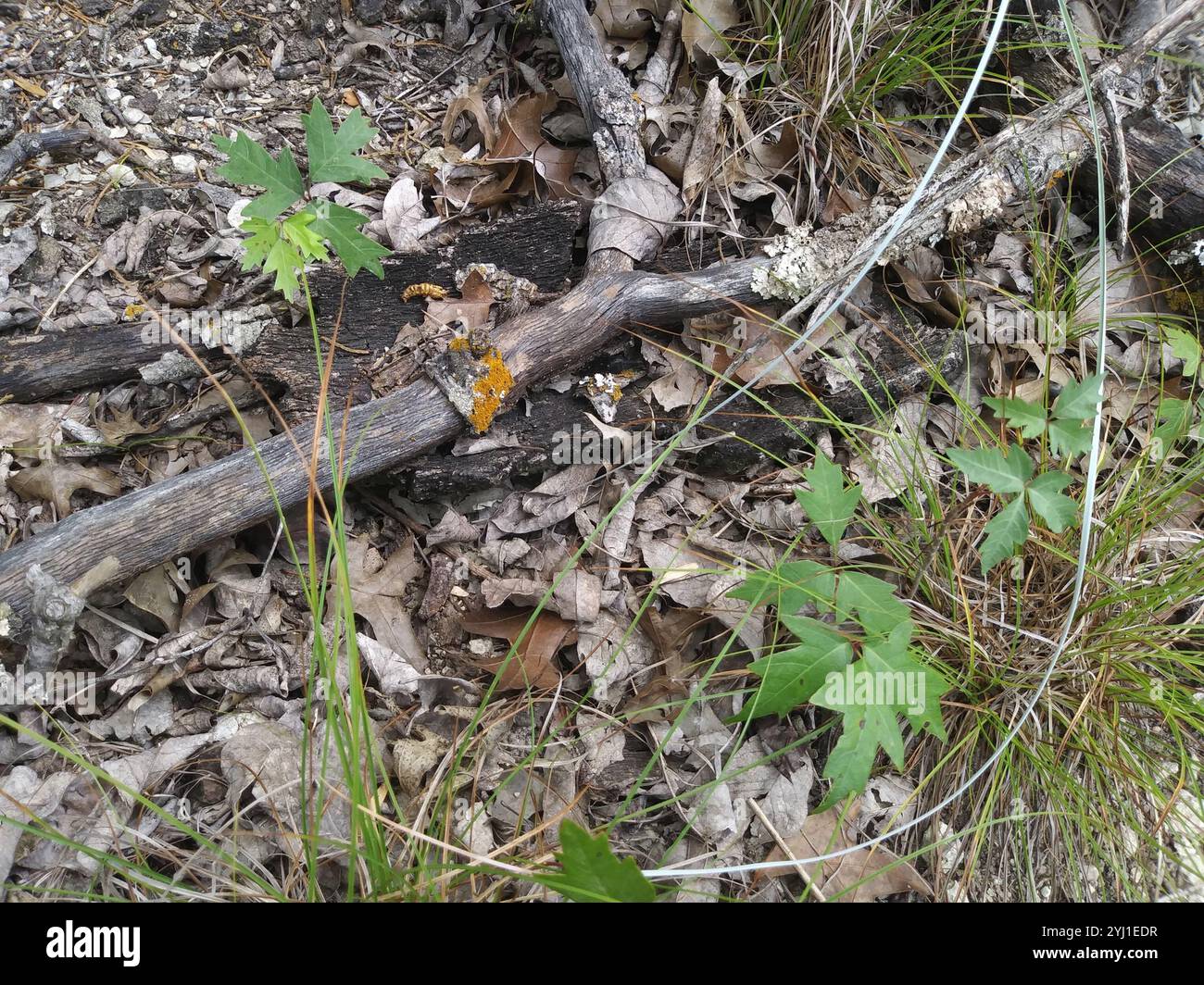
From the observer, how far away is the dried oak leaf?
2.16 metres

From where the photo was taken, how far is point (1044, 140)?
7.93ft

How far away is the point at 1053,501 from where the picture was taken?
1.69m

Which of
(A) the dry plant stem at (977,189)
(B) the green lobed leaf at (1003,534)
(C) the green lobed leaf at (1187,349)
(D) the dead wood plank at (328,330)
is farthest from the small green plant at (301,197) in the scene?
(C) the green lobed leaf at (1187,349)

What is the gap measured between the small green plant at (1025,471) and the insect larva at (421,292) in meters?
1.55

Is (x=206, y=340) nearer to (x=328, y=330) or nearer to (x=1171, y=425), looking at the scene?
(x=328, y=330)

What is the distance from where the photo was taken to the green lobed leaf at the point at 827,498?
181 centimetres

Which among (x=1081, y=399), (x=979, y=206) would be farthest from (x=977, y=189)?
(x=1081, y=399)

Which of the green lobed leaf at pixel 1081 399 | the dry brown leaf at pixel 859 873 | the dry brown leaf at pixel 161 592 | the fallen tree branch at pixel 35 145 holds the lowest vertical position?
the dry brown leaf at pixel 859 873

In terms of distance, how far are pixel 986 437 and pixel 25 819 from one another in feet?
9.00

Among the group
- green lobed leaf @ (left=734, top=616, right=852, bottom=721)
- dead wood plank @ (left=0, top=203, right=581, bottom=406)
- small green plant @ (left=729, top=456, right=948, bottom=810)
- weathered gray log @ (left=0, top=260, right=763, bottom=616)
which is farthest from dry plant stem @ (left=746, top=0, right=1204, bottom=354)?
green lobed leaf @ (left=734, top=616, right=852, bottom=721)

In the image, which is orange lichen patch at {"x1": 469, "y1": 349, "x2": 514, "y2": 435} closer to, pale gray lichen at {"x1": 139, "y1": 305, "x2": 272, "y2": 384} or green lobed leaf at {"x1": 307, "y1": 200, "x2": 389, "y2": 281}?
green lobed leaf at {"x1": 307, "y1": 200, "x2": 389, "y2": 281}

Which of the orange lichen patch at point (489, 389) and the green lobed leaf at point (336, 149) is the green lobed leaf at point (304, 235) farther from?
the orange lichen patch at point (489, 389)
